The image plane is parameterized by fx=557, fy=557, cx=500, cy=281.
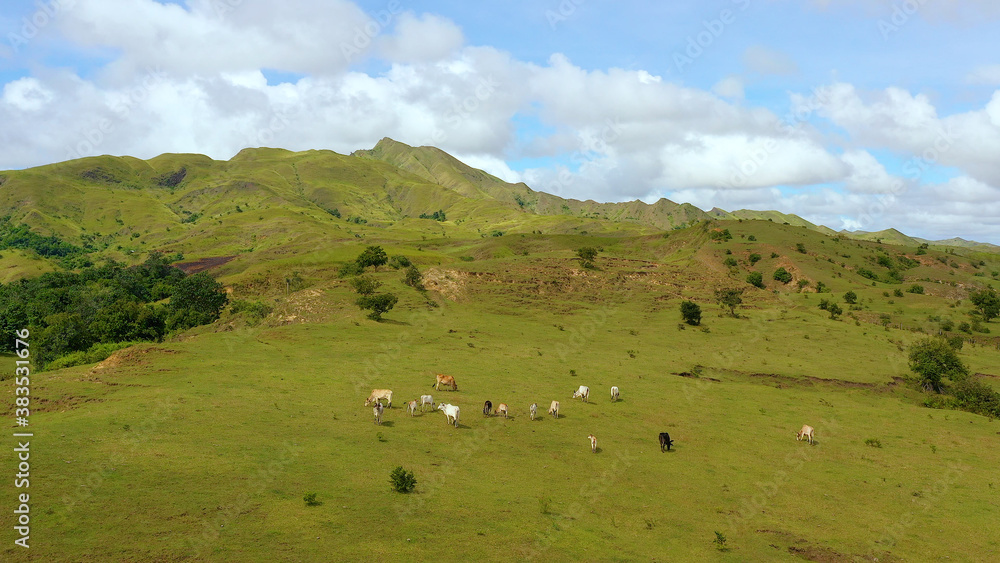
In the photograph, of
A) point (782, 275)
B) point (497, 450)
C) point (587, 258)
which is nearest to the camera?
point (497, 450)

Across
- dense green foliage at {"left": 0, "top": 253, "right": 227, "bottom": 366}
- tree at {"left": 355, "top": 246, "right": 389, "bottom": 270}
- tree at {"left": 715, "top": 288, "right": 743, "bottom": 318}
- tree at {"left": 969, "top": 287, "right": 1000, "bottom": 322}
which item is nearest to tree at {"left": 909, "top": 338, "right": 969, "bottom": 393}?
tree at {"left": 715, "top": 288, "right": 743, "bottom": 318}

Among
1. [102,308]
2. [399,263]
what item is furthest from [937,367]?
[102,308]

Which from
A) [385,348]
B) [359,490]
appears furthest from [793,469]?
[385,348]

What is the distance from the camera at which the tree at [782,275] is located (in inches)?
4527

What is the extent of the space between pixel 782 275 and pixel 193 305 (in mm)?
108397

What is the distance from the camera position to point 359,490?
21.6 metres

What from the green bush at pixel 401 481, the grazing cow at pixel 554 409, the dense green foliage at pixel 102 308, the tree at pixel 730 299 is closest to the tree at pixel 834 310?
the tree at pixel 730 299

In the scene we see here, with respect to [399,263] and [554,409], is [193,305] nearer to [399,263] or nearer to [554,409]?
[399,263]

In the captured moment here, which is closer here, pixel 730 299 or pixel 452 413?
pixel 452 413

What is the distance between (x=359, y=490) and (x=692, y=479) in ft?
51.0

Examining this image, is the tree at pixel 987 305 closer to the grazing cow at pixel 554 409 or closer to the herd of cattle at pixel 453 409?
the herd of cattle at pixel 453 409

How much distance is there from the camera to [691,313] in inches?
2945

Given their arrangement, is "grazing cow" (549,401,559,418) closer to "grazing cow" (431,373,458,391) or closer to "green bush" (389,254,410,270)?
"grazing cow" (431,373,458,391)

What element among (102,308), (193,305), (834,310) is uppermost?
(834,310)
